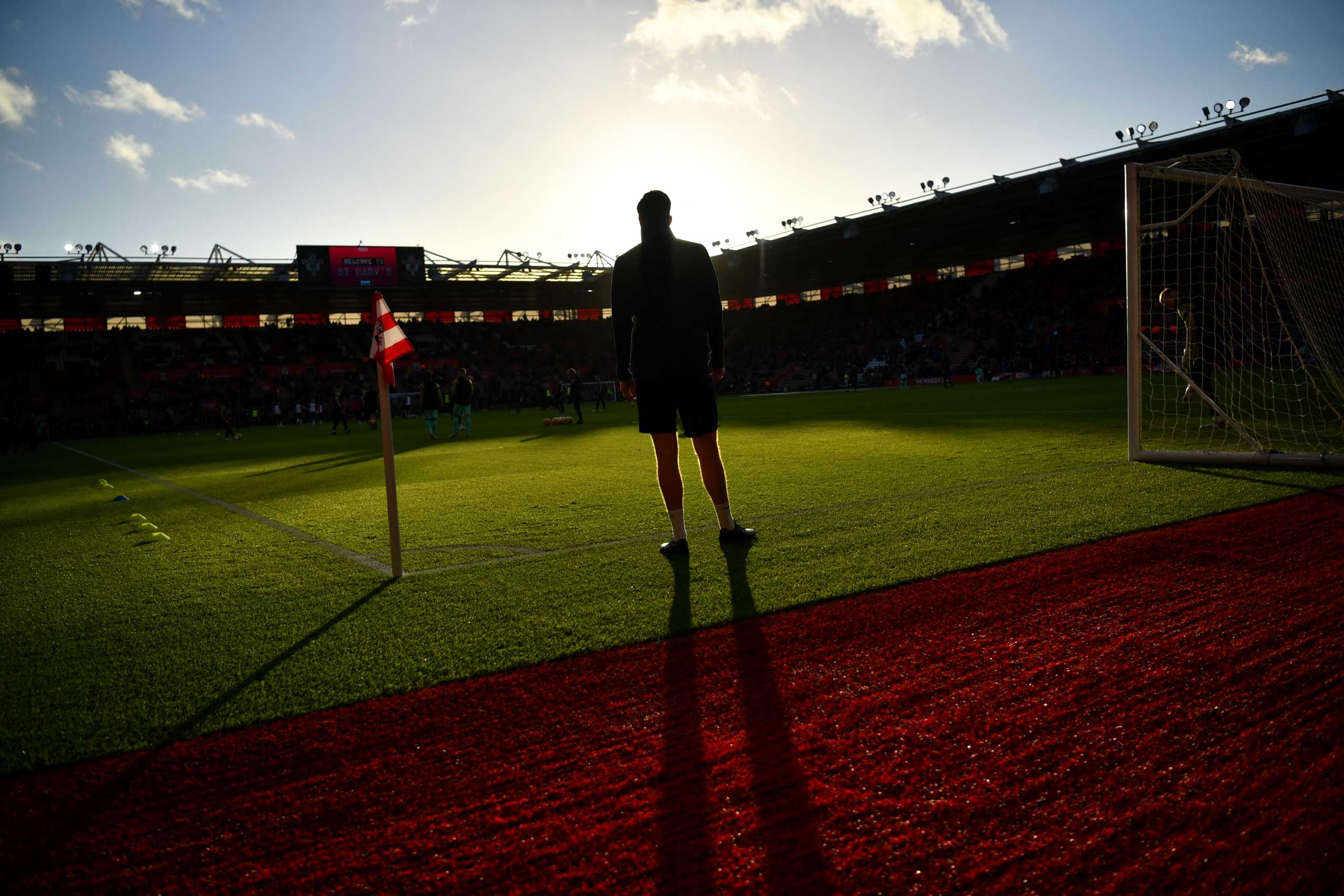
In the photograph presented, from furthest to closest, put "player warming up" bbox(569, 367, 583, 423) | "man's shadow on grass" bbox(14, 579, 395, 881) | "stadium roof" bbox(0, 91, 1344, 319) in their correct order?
1. "stadium roof" bbox(0, 91, 1344, 319)
2. "player warming up" bbox(569, 367, 583, 423)
3. "man's shadow on grass" bbox(14, 579, 395, 881)

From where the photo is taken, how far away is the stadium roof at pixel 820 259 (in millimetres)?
33031

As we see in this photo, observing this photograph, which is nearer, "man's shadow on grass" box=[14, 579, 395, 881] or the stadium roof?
"man's shadow on grass" box=[14, 579, 395, 881]

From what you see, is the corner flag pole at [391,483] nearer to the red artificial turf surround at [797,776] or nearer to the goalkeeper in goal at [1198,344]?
the red artificial turf surround at [797,776]

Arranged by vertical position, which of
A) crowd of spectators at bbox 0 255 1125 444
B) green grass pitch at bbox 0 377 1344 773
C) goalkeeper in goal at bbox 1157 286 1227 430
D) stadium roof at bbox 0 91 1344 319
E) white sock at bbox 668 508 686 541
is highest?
stadium roof at bbox 0 91 1344 319

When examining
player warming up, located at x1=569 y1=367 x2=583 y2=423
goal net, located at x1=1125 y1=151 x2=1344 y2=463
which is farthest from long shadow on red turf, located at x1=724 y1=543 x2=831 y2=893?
player warming up, located at x1=569 y1=367 x2=583 y2=423

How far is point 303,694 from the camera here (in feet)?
8.87

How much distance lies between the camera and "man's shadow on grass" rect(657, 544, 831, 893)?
5.33 ft

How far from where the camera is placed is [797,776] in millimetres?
1986

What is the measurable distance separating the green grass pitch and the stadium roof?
31.5 m

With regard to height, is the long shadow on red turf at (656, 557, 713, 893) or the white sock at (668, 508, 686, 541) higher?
the white sock at (668, 508, 686, 541)

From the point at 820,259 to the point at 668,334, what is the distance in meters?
49.3

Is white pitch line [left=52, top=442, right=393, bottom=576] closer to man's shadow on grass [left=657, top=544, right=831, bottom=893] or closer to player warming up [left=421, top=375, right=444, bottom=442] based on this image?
man's shadow on grass [left=657, top=544, right=831, bottom=893]

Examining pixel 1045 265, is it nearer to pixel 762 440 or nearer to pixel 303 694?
pixel 762 440

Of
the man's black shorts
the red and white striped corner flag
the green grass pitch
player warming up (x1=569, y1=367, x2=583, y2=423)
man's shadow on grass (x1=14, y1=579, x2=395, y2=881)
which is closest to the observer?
man's shadow on grass (x1=14, y1=579, x2=395, y2=881)
